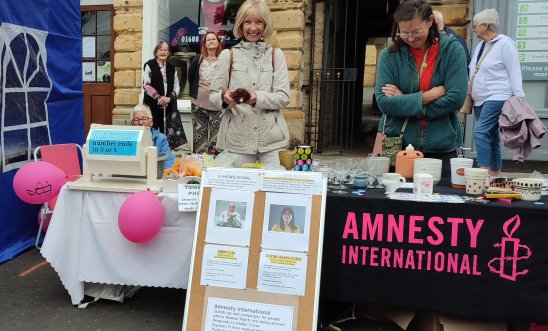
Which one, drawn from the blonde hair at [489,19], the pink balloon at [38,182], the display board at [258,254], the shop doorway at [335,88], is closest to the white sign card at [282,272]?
the display board at [258,254]

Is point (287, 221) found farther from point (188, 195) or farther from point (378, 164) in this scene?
point (378, 164)

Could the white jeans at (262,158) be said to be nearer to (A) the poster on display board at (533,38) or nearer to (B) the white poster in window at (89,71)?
(A) the poster on display board at (533,38)

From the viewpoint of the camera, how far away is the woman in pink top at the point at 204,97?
19.3 feet

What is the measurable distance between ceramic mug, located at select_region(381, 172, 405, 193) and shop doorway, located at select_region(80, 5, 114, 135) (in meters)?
7.01

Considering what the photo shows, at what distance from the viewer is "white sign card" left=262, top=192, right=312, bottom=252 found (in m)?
2.36

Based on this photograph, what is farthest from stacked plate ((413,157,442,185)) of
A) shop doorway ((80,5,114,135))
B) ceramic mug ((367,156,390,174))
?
shop doorway ((80,5,114,135))

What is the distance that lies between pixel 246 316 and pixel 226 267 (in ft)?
0.77

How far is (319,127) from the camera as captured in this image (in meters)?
7.79

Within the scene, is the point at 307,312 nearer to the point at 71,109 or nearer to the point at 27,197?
the point at 27,197

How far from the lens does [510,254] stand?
2.28 meters

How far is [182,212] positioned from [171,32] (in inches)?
243

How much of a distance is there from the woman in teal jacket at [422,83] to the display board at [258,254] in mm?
780

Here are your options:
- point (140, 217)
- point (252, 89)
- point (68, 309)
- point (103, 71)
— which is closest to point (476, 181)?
point (252, 89)

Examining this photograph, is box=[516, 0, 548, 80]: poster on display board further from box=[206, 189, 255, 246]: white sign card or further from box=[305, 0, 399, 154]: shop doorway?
box=[206, 189, 255, 246]: white sign card
